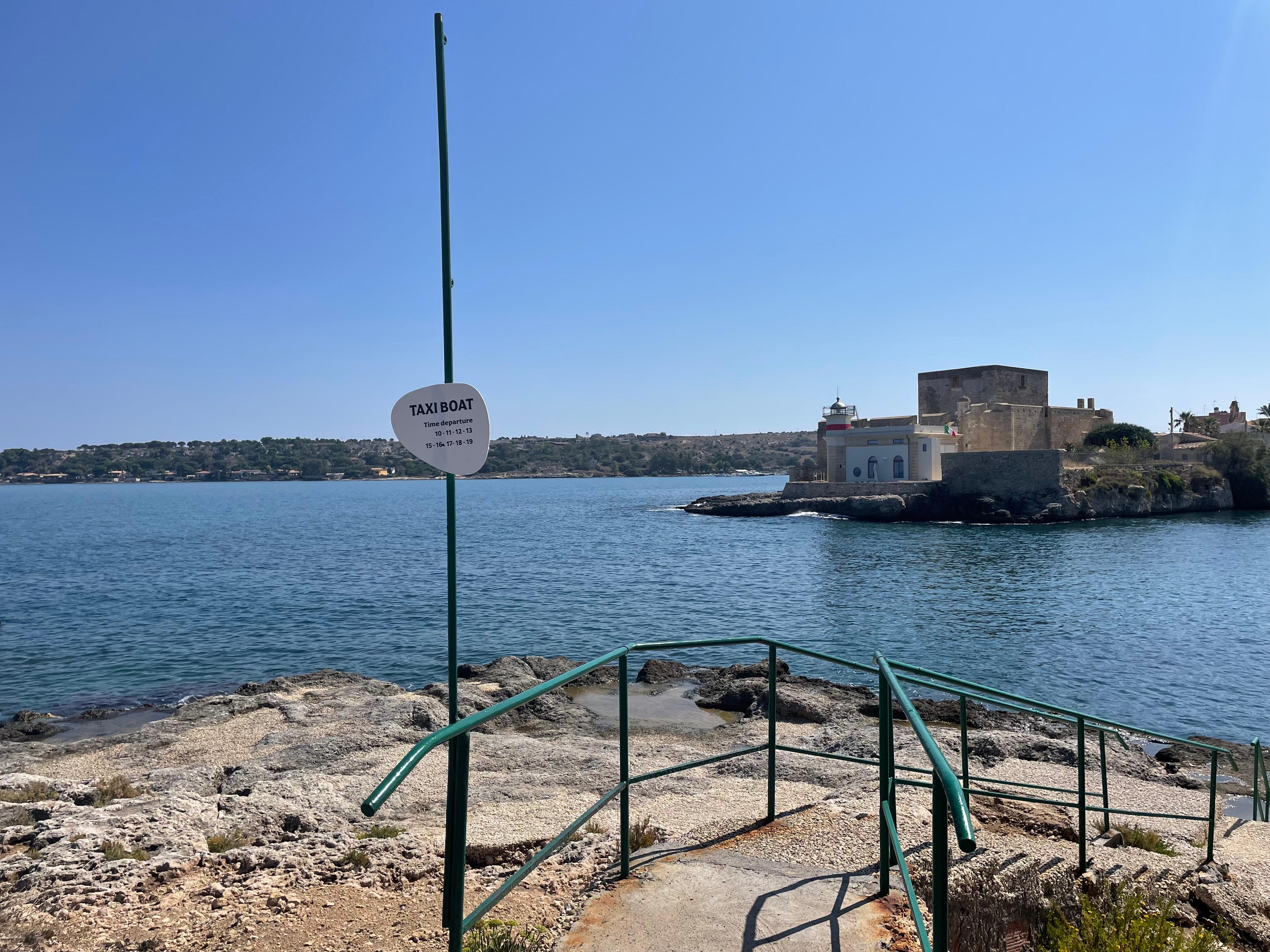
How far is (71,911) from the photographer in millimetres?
4195

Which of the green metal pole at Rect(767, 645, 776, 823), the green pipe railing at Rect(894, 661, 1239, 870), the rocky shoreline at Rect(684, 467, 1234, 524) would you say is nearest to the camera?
the green pipe railing at Rect(894, 661, 1239, 870)

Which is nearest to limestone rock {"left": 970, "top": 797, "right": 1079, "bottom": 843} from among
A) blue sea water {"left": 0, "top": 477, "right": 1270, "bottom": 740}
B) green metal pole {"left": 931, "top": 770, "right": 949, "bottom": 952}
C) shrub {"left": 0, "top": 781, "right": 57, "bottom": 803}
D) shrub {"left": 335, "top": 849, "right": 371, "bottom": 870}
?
green metal pole {"left": 931, "top": 770, "right": 949, "bottom": 952}

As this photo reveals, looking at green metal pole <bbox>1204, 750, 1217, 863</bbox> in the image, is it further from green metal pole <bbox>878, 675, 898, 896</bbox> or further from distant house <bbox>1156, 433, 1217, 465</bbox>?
distant house <bbox>1156, 433, 1217, 465</bbox>

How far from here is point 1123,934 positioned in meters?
3.27

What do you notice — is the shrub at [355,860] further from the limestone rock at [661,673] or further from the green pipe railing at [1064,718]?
the limestone rock at [661,673]

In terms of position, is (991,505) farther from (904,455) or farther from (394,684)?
(394,684)

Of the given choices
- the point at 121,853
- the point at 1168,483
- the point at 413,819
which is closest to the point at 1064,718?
the point at 413,819

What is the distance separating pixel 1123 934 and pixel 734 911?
5.10 feet

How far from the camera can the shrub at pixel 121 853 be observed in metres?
5.02

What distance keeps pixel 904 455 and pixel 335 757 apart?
5383 centimetres

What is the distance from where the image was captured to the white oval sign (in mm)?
3979

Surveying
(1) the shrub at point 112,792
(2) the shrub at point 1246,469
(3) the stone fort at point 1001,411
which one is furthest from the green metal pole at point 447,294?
(2) the shrub at point 1246,469

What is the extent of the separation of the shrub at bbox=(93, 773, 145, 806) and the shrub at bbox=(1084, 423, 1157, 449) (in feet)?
236

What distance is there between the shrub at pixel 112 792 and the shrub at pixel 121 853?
1862 mm
